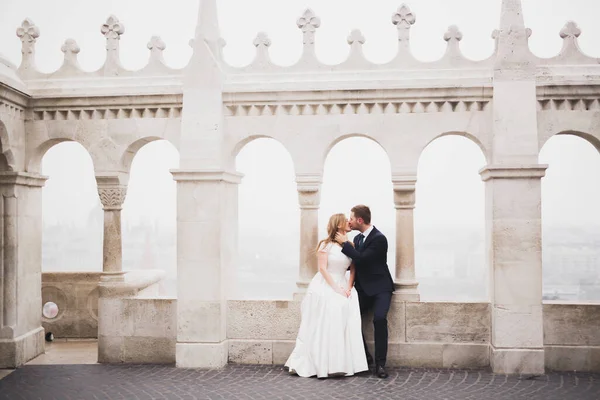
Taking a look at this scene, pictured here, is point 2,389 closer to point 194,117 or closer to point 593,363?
point 194,117

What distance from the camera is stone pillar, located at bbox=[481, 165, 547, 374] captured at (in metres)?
6.38

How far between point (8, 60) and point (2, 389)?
3.93m

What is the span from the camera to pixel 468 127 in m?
6.64

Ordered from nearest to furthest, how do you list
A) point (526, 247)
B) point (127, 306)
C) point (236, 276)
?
point (526, 247), point (127, 306), point (236, 276)

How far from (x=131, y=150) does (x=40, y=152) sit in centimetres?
122

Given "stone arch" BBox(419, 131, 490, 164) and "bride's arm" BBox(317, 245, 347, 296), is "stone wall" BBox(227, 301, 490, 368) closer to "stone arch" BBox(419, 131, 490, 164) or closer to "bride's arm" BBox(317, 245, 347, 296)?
"bride's arm" BBox(317, 245, 347, 296)

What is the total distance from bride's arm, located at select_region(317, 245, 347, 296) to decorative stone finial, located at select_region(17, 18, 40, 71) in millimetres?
4425

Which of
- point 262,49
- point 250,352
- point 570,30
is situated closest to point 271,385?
point 250,352

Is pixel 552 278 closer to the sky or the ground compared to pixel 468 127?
closer to the ground

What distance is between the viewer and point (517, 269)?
6.43 meters

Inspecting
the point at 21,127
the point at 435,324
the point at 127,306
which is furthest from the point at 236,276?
the point at 21,127

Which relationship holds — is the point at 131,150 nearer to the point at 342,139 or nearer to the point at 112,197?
the point at 112,197

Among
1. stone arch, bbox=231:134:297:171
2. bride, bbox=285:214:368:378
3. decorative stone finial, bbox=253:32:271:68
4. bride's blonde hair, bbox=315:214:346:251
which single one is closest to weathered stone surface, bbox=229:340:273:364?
bride, bbox=285:214:368:378

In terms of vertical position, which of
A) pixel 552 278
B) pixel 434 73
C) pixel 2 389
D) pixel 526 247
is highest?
pixel 434 73
